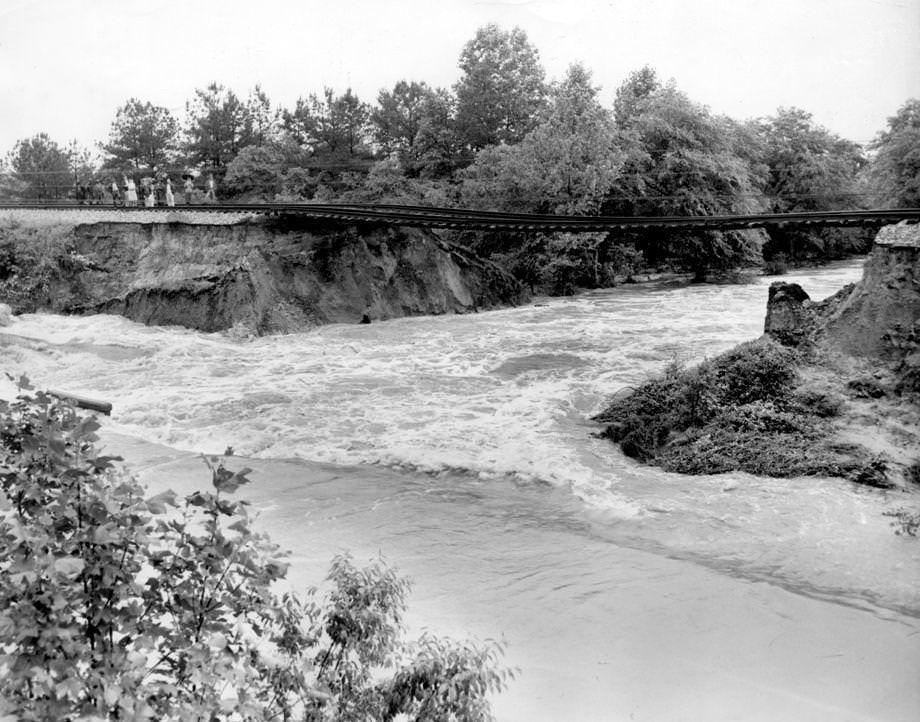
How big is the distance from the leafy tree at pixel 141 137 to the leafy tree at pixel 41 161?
352 cm

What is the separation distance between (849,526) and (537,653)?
412cm

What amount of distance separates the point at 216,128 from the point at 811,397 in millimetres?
34021

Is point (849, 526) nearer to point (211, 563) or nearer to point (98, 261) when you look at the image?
point (211, 563)

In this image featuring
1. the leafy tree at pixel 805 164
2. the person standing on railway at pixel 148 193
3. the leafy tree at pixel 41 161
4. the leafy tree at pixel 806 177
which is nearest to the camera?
the person standing on railway at pixel 148 193

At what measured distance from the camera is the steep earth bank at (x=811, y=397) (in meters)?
9.42

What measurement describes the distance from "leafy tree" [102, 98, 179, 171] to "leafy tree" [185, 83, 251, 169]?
1070 mm

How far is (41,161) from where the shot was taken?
134ft

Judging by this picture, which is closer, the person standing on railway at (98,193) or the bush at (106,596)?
the bush at (106,596)

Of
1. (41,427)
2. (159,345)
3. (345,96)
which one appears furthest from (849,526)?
(345,96)

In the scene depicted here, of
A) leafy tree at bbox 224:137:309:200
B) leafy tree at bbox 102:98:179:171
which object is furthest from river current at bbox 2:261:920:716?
leafy tree at bbox 102:98:179:171

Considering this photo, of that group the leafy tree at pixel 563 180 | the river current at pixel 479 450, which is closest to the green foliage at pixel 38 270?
the river current at pixel 479 450

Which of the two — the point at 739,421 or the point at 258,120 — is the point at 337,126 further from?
the point at 739,421

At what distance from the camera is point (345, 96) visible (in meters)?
36.1

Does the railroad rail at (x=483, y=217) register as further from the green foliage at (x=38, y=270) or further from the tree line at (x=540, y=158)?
the tree line at (x=540, y=158)
